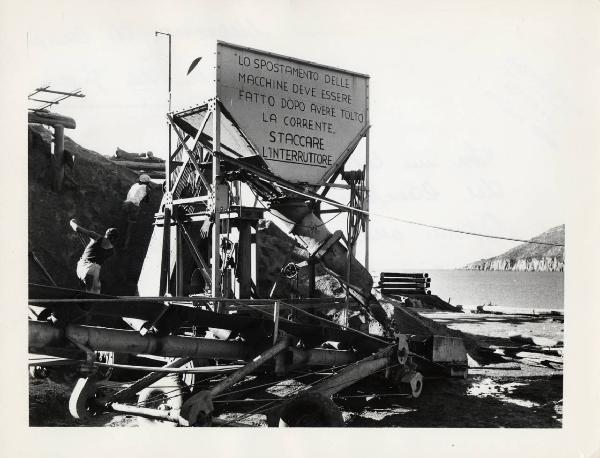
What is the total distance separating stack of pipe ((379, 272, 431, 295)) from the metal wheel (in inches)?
673

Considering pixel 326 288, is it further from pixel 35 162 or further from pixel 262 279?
pixel 35 162

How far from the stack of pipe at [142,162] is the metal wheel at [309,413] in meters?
13.6

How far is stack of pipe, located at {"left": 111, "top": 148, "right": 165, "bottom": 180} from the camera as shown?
18855 mm

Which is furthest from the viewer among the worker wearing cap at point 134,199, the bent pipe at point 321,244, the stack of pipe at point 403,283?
the stack of pipe at point 403,283

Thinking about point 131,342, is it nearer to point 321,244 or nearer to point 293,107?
point 321,244

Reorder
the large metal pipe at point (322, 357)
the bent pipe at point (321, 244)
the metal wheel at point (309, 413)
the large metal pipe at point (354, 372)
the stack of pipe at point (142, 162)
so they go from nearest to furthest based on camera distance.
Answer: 1. the metal wheel at point (309, 413)
2. the large metal pipe at point (354, 372)
3. the large metal pipe at point (322, 357)
4. the bent pipe at point (321, 244)
5. the stack of pipe at point (142, 162)

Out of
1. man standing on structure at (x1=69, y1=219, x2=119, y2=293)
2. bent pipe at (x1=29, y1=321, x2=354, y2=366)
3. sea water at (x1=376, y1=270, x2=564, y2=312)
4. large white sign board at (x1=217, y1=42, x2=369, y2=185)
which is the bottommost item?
sea water at (x1=376, y1=270, x2=564, y2=312)

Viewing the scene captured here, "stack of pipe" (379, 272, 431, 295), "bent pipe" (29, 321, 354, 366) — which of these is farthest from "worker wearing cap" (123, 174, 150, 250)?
"bent pipe" (29, 321, 354, 366)

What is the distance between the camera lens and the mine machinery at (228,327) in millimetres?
5691

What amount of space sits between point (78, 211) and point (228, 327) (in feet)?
33.4

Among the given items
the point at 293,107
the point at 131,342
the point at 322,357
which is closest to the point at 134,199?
the point at 293,107

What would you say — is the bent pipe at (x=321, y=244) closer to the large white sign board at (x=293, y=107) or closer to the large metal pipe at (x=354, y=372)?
the large white sign board at (x=293, y=107)

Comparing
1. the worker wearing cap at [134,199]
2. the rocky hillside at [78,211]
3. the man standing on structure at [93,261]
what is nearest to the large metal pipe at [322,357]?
the man standing on structure at [93,261]

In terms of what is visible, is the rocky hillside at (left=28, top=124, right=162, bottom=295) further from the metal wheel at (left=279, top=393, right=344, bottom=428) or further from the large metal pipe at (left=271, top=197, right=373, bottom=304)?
the metal wheel at (left=279, top=393, right=344, bottom=428)
